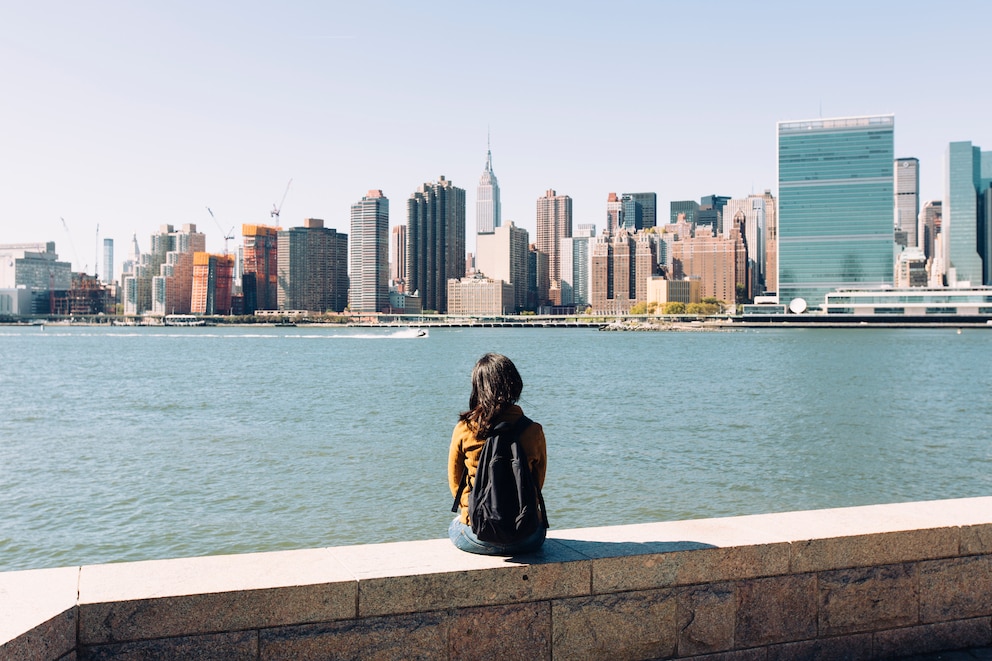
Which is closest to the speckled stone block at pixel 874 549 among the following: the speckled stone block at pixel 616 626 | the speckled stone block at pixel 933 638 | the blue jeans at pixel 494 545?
the speckled stone block at pixel 933 638

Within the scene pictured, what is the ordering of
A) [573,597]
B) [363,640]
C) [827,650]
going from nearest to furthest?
[363,640] < [573,597] < [827,650]

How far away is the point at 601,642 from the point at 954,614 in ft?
8.16

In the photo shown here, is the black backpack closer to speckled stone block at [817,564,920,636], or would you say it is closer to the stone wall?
the stone wall

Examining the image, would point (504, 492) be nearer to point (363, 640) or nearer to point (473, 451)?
point (473, 451)

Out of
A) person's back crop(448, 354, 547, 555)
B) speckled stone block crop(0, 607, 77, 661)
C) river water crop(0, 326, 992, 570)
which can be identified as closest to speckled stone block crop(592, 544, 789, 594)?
person's back crop(448, 354, 547, 555)

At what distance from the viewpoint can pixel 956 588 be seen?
5934 millimetres

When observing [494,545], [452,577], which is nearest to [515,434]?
[494,545]

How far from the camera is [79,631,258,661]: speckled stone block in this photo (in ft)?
14.9

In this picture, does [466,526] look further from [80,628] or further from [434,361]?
[434,361]

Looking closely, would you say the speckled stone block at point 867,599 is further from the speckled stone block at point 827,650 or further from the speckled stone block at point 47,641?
the speckled stone block at point 47,641

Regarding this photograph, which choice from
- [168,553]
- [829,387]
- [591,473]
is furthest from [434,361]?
[168,553]

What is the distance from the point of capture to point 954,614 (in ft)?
19.5

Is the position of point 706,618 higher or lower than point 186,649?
lower

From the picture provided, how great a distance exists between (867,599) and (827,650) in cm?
42
